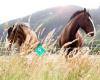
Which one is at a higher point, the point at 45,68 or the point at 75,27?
the point at 45,68

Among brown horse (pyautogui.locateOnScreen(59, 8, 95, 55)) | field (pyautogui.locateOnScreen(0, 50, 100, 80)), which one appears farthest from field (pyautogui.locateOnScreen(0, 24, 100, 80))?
brown horse (pyautogui.locateOnScreen(59, 8, 95, 55))

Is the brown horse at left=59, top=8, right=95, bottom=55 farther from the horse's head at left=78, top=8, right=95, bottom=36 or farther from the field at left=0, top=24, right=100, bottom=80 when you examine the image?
the field at left=0, top=24, right=100, bottom=80

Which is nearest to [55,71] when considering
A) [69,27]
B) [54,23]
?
[69,27]

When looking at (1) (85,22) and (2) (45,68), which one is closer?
(2) (45,68)

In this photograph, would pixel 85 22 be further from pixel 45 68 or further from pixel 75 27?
pixel 45 68

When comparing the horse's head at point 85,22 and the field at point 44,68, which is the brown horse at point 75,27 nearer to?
the horse's head at point 85,22

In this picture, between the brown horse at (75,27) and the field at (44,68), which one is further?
the brown horse at (75,27)

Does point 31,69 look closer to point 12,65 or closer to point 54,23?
point 12,65

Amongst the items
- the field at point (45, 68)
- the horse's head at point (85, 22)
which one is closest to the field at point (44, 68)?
the field at point (45, 68)

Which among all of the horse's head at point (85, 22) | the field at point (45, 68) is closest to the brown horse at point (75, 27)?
the horse's head at point (85, 22)

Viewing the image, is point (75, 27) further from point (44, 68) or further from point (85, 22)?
point (44, 68)

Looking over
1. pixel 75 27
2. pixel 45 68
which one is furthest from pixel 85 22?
pixel 45 68

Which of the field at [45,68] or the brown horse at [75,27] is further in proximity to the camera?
the brown horse at [75,27]

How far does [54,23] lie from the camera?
188 meters
